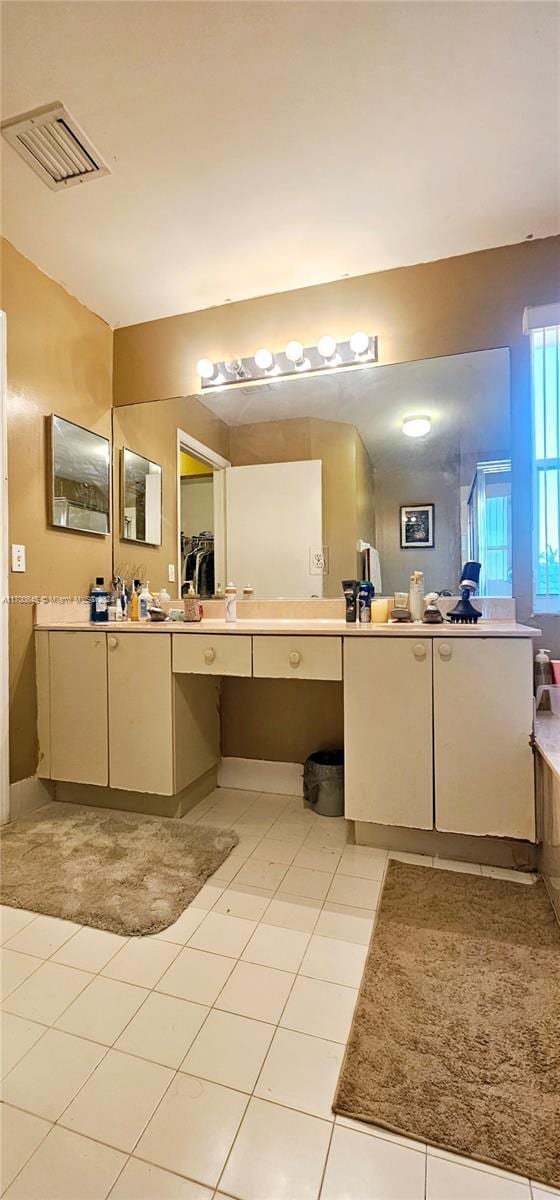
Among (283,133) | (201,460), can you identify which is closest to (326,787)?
(201,460)

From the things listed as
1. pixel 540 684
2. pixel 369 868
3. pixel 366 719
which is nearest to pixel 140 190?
pixel 366 719

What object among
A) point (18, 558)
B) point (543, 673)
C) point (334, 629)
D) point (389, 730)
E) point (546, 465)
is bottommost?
point (389, 730)

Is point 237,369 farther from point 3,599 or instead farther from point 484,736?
point 484,736

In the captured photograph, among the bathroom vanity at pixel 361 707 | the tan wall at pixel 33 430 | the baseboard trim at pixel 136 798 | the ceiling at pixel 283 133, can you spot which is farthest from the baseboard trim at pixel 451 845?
the ceiling at pixel 283 133

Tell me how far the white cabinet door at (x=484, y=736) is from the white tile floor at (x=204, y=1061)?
1.28ft

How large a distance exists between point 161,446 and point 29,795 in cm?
167

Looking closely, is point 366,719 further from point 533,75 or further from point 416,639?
point 533,75

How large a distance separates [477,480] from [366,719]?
1.04 metres

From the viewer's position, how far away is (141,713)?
6.25 ft

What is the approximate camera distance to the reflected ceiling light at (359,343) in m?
2.06

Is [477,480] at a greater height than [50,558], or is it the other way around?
[477,480]

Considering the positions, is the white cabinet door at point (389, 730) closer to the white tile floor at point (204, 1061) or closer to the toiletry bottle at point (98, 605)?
the white tile floor at point (204, 1061)

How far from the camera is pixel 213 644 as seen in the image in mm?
1801

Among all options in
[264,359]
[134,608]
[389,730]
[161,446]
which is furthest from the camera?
[161,446]
